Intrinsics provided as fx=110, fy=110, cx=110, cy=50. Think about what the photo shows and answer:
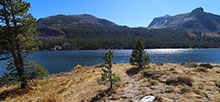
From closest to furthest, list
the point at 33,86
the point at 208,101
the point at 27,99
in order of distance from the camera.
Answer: the point at 208,101 → the point at 27,99 → the point at 33,86

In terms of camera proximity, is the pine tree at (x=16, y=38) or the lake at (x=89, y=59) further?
the lake at (x=89, y=59)

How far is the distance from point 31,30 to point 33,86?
6977mm

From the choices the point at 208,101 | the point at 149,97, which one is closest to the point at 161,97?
the point at 149,97

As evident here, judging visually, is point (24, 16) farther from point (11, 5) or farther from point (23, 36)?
point (23, 36)

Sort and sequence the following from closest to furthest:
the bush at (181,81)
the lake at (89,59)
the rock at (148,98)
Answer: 1. the rock at (148,98)
2. the bush at (181,81)
3. the lake at (89,59)

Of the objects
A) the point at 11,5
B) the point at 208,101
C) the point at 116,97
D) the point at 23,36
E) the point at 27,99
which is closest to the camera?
the point at 208,101

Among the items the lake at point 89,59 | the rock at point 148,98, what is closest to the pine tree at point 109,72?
the rock at point 148,98

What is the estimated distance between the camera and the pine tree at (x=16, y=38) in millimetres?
11328

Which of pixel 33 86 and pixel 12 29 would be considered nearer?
pixel 12 29

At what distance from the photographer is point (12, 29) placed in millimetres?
11781

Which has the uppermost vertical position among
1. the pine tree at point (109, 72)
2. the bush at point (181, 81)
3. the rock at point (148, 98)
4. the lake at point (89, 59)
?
the pine tree at point (109, 72)

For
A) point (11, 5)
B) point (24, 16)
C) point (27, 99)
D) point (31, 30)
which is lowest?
point (27, 99)

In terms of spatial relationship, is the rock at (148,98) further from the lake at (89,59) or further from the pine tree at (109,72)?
the lake at (89,59)

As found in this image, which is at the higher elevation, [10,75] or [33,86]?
[10,75]
